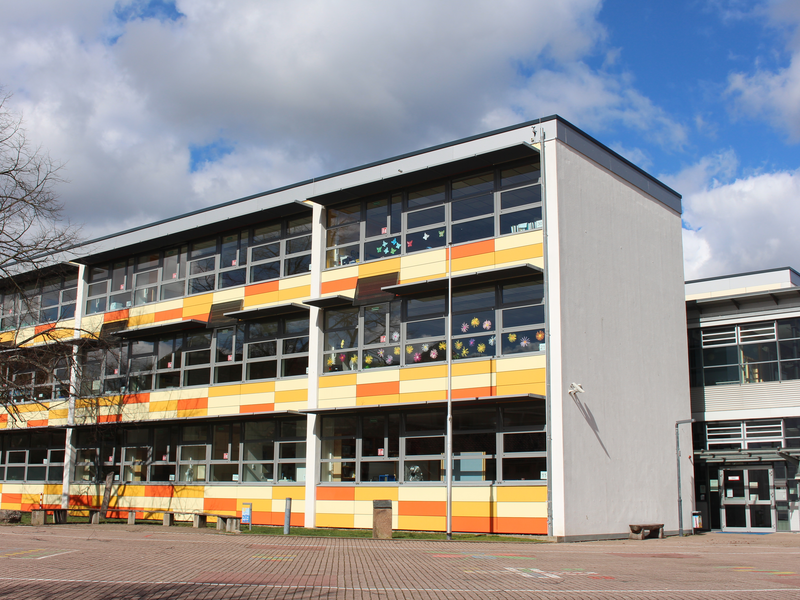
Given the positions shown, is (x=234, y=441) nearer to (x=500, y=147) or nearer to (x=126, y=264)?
(x=126, y=264)

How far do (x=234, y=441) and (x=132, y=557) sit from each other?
13774 mm

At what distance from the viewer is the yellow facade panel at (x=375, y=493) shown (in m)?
23.0

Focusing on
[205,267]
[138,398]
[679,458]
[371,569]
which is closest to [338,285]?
[205,267]

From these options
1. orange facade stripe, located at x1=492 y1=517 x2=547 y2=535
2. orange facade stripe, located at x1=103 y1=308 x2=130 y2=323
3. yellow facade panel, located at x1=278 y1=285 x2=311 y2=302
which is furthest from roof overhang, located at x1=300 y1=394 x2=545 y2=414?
orange facade stripe, located at x1=103 y1=308 x2=130 y2=323

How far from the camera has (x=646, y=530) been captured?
874 inches

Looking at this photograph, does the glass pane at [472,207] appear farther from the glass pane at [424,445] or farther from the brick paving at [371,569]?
the brick paving at [371,569]

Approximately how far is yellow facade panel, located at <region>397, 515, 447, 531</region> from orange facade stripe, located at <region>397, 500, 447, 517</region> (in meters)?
0.09

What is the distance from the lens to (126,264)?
32.7 meters

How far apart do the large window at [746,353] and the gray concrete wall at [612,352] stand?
2.60 meters

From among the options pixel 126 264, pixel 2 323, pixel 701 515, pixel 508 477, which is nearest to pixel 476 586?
pixel 508 477

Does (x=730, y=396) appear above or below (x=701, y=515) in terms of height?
above

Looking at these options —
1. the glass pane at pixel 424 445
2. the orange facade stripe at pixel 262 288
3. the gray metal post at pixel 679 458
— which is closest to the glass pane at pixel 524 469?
the glass pane at pixel 424 445

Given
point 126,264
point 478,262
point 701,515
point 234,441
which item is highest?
point 126,264

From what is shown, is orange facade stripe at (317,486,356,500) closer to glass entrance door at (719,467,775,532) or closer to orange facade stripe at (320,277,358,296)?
orange facade stripe at (320,277,358,296)
